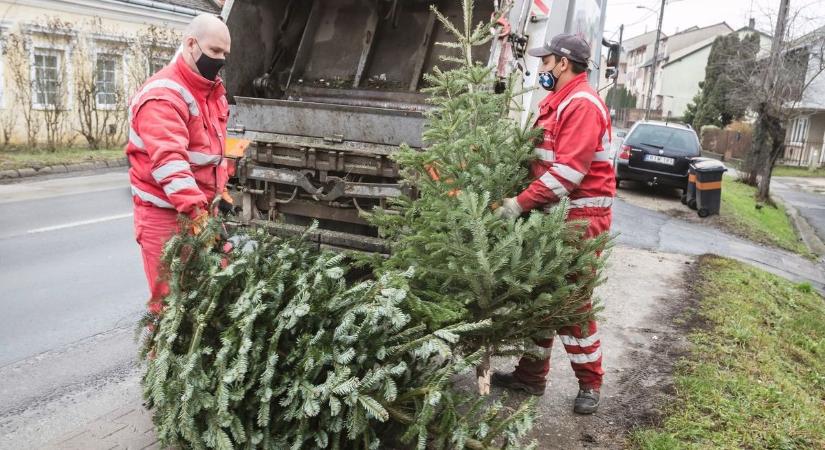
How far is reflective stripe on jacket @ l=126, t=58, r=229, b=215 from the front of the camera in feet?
10.7

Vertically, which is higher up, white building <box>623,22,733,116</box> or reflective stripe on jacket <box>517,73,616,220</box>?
white building <box>623,22,733,116</box>

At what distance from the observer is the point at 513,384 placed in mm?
4152

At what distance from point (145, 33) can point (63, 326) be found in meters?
15.0

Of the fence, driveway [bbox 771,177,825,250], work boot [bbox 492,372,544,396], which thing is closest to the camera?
work boot [bbox 492,372,544,396]

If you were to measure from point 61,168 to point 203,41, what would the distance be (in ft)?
37.3

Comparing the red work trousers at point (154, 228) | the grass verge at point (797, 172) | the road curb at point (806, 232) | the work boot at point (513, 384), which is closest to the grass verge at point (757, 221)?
the road curb at point (806, 232)

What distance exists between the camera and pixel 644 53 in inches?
3327

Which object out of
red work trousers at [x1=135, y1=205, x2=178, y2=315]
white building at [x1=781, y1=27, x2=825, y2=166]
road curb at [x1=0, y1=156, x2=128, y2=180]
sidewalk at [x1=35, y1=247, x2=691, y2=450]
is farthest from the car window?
white building at [x1=781, y1=27, x2=825, y2=166]

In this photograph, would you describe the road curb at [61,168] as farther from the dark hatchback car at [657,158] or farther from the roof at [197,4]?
the dark hatchback car at [657,158]

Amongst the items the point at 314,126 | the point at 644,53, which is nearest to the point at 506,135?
the point at 314,126

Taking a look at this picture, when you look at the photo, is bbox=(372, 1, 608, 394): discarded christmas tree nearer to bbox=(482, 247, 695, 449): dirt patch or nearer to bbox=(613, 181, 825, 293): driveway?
bbox=(482, 247, 695, 449): dirt patch

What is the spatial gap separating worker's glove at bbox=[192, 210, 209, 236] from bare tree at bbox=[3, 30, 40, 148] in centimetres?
1351

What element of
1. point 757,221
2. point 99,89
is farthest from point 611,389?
point 99,89

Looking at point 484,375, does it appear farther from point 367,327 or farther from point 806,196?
point 806,196
